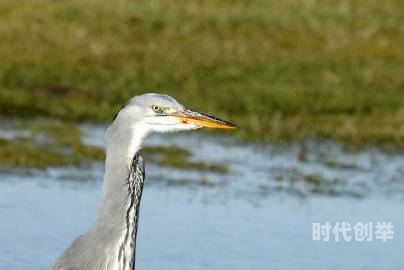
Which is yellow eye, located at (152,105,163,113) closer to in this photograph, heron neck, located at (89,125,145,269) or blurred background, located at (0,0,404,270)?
heron neck, located at (89,125,145,269)

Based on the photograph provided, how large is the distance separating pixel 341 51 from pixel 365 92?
11.8 feet

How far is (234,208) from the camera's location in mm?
13250

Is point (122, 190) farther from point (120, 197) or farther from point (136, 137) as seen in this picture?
point (136, 137)

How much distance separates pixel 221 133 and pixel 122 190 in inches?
411

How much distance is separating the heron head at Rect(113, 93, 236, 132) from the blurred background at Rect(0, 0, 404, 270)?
11.6ft

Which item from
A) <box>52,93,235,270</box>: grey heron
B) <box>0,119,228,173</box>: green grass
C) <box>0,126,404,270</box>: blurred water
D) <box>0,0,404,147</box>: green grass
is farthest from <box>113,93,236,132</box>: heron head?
<box>0,0,404,147</box>: green grass

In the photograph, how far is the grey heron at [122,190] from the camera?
23.2ft

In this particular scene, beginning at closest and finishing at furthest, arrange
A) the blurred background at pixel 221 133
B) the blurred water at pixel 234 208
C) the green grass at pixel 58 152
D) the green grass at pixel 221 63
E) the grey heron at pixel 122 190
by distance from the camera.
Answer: the grey heron at pixel 122 190 → the blurred water at pixel 234 208 → the blurred background at pixel 221 133 → the green grass at pixel 58 152 → the green grass at pixel 221 63

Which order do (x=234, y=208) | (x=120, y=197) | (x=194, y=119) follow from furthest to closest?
(x=234, y=208) → (x=194, y=119) → (x=120, y=197)

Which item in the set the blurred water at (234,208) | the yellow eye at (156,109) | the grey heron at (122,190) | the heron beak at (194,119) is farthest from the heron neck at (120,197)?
the blurred water at (234,208)

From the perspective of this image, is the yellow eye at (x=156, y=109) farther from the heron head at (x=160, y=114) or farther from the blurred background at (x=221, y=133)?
the blurred background at (x=221, y=133)

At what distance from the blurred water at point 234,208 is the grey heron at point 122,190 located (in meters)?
3.39

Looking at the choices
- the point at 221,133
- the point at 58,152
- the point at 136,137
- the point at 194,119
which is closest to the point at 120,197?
the point at 136,137

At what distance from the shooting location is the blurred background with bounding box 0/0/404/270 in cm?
1191
